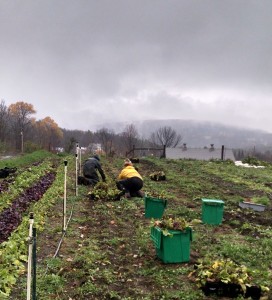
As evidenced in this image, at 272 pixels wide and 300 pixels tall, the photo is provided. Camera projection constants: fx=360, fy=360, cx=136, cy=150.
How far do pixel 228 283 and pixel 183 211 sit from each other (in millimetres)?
5247

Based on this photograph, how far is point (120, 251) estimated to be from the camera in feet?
22.3

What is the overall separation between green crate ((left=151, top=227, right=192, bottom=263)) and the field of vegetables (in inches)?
5.4

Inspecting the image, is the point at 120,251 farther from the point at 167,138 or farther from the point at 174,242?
the point at 167,138

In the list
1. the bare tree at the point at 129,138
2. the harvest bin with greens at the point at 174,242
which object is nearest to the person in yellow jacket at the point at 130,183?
the harvest bin with greens at the point at 174,242

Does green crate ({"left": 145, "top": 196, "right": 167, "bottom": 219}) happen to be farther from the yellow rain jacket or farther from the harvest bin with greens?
the harvest bin with greens

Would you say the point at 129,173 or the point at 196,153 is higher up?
the point at 196,153

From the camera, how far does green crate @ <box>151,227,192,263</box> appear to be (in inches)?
238

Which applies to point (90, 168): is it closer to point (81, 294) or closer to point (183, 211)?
point (183, 211)

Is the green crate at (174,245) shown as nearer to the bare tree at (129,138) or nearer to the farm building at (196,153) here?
the farm building at (196,153)

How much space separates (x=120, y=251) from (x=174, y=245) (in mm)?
1229

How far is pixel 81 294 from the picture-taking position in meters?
4.91

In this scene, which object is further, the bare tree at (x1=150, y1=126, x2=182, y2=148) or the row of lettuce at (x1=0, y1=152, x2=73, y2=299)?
the bare tree at (x1=150, y1=126, x2=182, y2=148)

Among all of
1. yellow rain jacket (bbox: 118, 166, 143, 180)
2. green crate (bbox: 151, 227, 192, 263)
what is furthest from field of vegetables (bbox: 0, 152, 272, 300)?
yellow rain jacket (bbox: 118, 166, 143, 180)

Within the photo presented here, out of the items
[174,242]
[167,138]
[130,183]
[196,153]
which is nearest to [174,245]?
[174,242]
